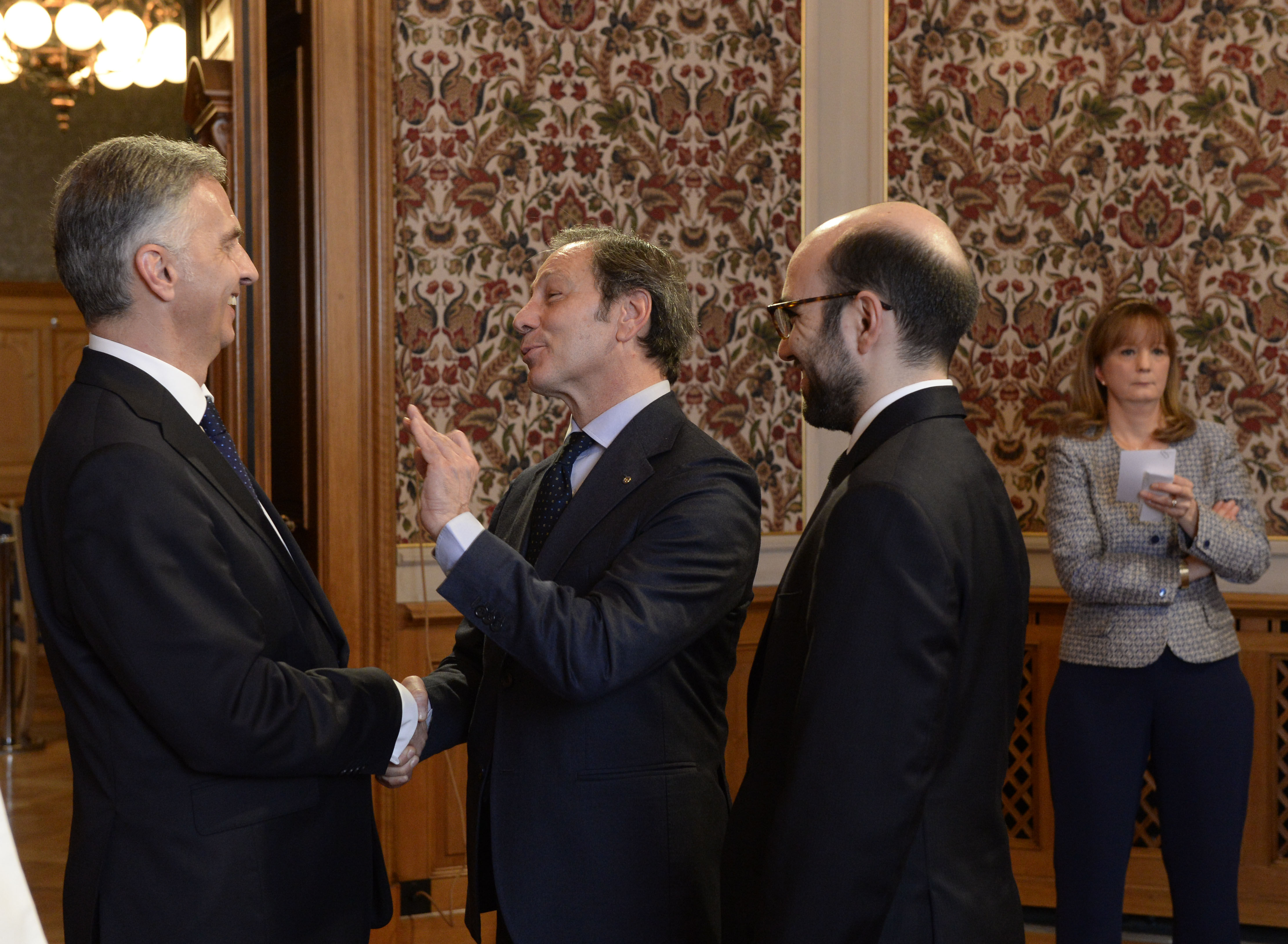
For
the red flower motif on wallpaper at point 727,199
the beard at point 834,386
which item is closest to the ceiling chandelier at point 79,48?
the red flower motif on wallpaper at point 727,199

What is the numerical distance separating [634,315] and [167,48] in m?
6.04

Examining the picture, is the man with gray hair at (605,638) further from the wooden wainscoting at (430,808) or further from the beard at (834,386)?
the wooden wainscoting at (430,808)

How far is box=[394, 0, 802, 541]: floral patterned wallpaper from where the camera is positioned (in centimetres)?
344

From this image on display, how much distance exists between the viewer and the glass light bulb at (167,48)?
6.78 m

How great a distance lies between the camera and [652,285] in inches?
77.7

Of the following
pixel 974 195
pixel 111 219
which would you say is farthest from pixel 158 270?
pixel 974 195

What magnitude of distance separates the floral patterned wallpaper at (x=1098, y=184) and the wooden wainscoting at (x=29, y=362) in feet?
26.7

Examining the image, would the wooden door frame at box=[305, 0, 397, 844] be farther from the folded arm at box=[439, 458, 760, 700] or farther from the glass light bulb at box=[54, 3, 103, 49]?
the glass light bulb at box=[54, 3, 103, 49]

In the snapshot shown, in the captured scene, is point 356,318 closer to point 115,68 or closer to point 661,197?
point 661,197

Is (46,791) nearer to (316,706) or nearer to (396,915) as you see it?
(396,915)

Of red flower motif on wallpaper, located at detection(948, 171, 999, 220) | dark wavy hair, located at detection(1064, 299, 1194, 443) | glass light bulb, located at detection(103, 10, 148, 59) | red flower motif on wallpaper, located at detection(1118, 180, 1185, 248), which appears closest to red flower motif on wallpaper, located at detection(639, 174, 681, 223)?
red flower motif on wallpaper, located at detection(948, 171, 999, 220)

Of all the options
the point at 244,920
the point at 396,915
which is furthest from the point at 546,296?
the point at 396,915

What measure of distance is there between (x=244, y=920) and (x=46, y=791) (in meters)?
4.23

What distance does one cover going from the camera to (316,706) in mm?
1562
